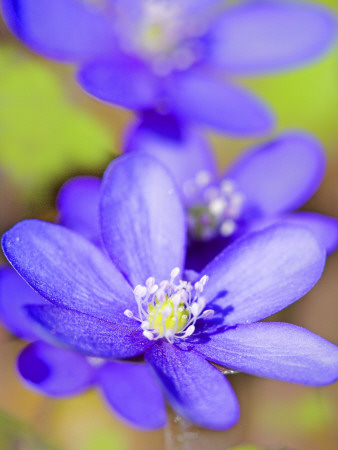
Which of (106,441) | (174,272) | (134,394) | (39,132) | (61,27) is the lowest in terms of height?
(106,441)

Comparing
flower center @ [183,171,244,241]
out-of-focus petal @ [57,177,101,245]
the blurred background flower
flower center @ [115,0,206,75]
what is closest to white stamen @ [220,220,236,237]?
flower center @ [183,171,244,241]

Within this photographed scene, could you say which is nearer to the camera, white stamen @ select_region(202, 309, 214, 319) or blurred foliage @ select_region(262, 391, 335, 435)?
white stamen @ select_region(202, 309, 214, 319)

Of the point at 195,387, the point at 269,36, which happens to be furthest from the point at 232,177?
Answer: the point at 195,387

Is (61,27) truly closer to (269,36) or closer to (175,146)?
(175,146)

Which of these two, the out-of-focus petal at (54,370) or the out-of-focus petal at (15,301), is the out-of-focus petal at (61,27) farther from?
the out-of-focus petal at (54,370)

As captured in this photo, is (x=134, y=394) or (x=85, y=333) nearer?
(x=85, y=333)

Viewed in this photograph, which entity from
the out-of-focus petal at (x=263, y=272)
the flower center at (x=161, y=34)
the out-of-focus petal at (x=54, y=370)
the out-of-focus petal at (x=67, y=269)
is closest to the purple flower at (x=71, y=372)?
the out-of-focus petal at (x=54, y=370)

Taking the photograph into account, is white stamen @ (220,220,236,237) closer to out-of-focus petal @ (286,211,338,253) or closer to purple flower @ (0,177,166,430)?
out-of-focus petal @ (286,211,338,253)
